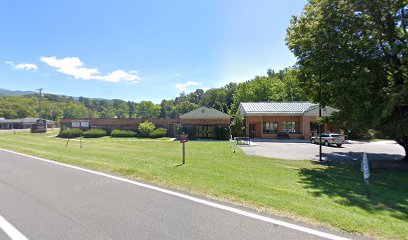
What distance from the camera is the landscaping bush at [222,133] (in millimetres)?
32812

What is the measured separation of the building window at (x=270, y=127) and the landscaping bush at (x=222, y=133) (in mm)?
5749

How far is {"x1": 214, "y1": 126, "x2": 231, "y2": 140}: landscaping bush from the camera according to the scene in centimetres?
3281

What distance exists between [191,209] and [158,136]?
3136 cm

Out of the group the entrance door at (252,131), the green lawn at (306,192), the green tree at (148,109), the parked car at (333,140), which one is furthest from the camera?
the green tree at (148,109)

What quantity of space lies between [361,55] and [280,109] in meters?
22.5

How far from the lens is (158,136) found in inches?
1421

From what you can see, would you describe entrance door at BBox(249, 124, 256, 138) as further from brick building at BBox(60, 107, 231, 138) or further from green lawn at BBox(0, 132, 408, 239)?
green lawn at BBox(0, 132, 408, 239)

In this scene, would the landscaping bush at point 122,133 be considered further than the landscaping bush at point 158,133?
Yes

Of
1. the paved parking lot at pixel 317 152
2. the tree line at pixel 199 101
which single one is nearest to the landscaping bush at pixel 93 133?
the paved parking lot at pixel 317 152

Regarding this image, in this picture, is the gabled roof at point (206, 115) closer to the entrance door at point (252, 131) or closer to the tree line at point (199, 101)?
the entrance door at point (252, 131)

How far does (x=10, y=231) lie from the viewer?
4422 millimetres

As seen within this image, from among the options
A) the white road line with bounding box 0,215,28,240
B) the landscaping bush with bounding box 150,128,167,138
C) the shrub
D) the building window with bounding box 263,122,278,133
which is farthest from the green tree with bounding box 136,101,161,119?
the white road line with bounding box 0,215,28,240

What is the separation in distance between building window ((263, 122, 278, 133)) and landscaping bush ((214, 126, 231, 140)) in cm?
575

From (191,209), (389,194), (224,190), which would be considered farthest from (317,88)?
(191,209)
